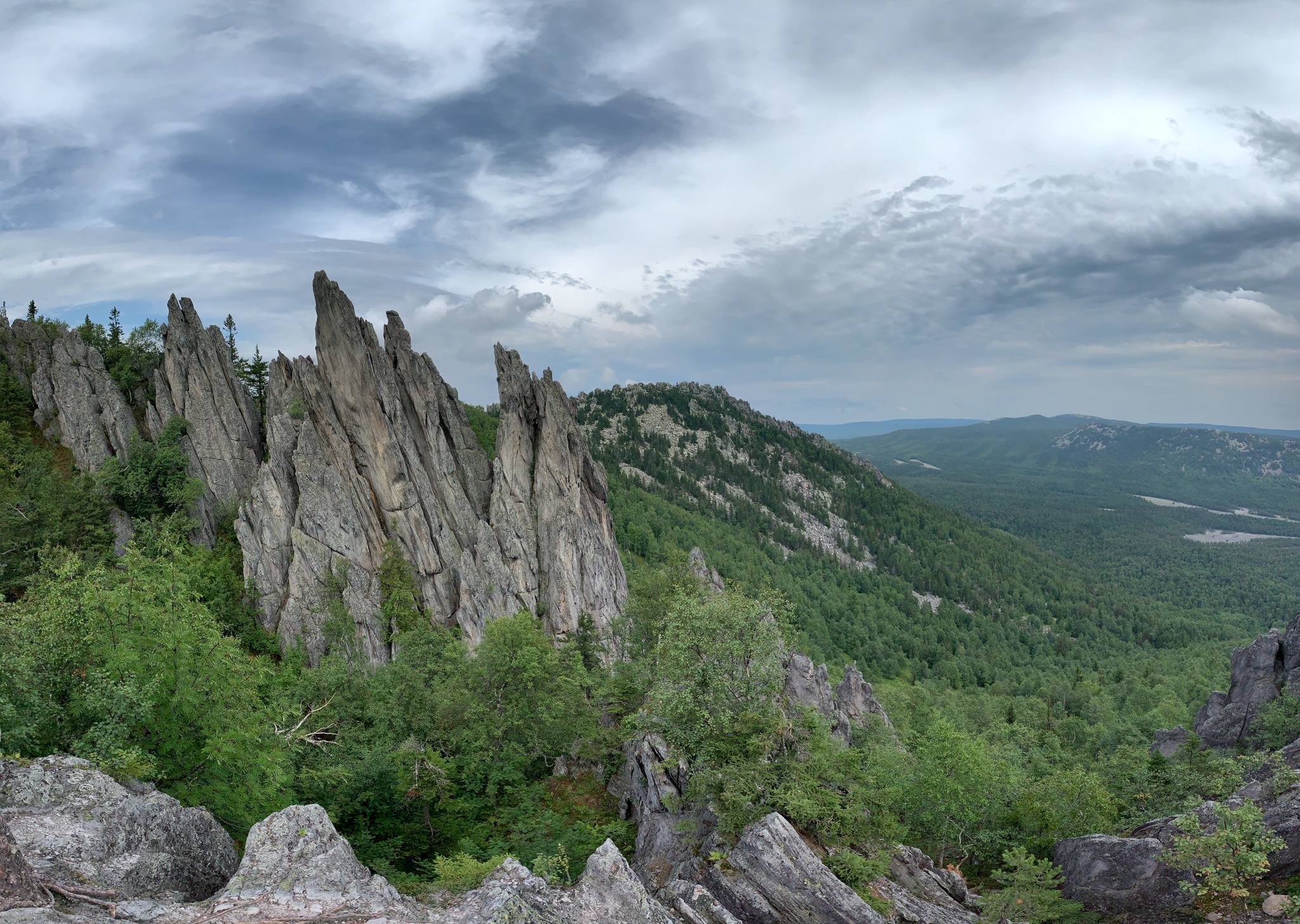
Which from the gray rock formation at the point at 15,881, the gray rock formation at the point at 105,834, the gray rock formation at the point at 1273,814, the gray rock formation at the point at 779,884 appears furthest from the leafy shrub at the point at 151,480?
the gray rock formation at the point at 1273,814

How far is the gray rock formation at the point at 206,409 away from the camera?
5412 cm

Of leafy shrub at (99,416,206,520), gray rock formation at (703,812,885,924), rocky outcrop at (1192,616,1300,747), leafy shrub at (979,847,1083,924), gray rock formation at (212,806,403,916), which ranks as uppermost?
leafy shrub at (99,416,206,520)

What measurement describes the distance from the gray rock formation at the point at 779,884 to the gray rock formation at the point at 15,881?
16280 millimetres

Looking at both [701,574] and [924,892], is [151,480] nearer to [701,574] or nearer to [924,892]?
[701,574]

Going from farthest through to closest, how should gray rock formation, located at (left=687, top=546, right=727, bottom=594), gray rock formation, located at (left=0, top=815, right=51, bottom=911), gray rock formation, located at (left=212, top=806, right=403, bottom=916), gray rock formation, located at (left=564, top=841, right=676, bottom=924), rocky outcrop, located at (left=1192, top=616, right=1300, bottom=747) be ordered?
gray rock formation, located at (left=687, top=546, right=727, bottom=594) → rocky outcrop, located at (left=1192, top=616, right=1300, bottom=747) → gray rock formation, located at (left=564, top=841, right=676, bottom=924) → gray rock formation, located at (left=212, top=806, right=403, bottom=916) → gray rock formation, located at (left=0, top=815, right=51, bottom=911)

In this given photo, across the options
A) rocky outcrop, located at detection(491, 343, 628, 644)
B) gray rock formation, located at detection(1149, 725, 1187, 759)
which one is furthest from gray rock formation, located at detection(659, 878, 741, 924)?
gray rock formation, located at detection(1149, 725, 1187, 759)

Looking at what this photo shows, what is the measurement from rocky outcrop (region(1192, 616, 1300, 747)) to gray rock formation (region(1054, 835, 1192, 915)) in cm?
3523

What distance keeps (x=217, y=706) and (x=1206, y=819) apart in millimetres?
35267

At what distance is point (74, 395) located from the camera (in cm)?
5269

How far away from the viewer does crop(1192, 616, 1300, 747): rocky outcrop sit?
160ft

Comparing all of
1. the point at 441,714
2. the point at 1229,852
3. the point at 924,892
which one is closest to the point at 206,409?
the point at 441,714

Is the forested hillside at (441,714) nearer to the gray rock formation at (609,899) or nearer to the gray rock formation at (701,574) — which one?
the gray rock formation at (701,574)

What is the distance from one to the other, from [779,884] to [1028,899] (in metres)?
11.6

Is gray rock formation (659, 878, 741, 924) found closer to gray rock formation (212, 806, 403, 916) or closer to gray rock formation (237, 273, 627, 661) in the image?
gray rock formation (212, 806, 403, 916)
